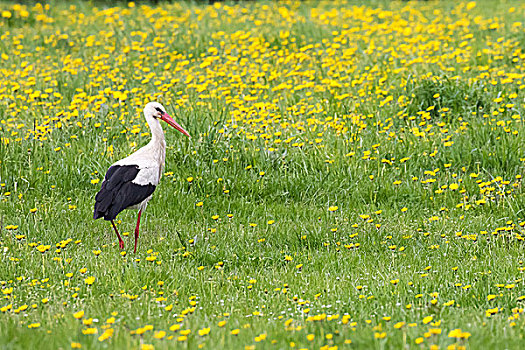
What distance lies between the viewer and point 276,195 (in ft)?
19.2

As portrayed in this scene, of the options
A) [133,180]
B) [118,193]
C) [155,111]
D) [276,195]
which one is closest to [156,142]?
[155,111]

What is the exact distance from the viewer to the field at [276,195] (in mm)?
3590

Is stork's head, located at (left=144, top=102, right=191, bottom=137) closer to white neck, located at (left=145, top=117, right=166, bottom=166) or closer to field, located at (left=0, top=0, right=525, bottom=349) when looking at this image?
white neck, located at (left=145, top=117, right=166, bottom=166)

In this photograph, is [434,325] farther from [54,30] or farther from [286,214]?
[54,30]

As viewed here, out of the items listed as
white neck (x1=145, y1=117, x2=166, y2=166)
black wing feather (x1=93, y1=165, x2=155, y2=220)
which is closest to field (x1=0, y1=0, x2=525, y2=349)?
black wing feather (x1=93, y1=165, x2=155, y2=220)

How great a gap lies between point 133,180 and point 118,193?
132 millimetres

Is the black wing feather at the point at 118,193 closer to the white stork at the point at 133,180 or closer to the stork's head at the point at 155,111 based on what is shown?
the white stork at the point at 133,180

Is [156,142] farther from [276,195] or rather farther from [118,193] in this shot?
[276,195]

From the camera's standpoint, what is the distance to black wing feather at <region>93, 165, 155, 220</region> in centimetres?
461

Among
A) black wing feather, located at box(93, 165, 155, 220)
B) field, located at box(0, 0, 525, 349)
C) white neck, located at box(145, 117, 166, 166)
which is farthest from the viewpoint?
white neck, located at box(145, 117, 166, 166)

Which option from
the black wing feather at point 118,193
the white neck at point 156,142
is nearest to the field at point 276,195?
the black wing feather at point 118,193

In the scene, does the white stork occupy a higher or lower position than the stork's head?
lower

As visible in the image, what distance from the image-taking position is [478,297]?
3879mm

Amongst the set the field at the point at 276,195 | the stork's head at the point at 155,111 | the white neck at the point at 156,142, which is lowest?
the field at the point at 276,195
